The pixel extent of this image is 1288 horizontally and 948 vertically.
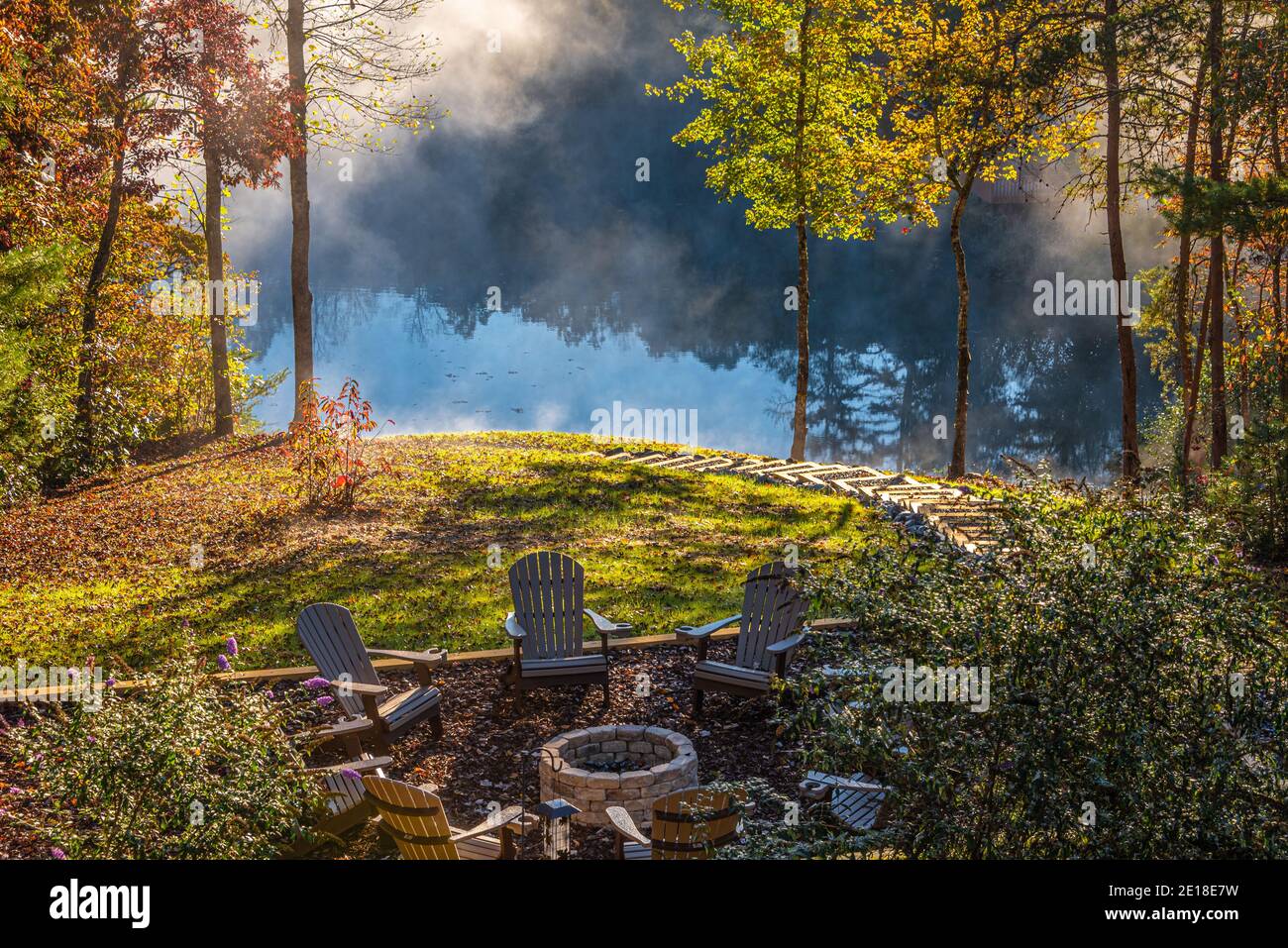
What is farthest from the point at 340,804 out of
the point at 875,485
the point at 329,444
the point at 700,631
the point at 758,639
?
the point at 875,485

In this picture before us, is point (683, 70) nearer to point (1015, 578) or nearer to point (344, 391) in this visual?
point (344, 391)

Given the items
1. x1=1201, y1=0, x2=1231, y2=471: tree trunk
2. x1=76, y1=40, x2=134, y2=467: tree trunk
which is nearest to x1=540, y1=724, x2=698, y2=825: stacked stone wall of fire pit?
x1=1201, y1=0, x2=1231, y2=471: tree trunk

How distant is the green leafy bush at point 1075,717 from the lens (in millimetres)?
3248

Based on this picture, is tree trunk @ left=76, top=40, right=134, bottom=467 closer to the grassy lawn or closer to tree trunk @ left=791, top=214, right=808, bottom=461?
the grassy lawn

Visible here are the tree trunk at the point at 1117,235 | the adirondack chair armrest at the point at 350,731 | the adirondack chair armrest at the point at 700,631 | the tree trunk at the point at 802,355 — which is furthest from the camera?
the tree trunk at the point at 802,355

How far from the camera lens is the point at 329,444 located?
37.3ft

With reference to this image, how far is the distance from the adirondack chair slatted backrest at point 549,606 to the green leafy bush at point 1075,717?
11.4 feet

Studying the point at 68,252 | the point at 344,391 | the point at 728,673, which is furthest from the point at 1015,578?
the point at 344,391

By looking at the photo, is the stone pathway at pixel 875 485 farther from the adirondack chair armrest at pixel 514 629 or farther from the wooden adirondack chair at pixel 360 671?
the wooden adirondack chair at pixel 360 671

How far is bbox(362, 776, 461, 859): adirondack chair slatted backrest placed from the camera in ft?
13.6

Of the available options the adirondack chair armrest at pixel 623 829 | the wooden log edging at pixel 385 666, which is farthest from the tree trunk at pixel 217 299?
the adirondack chair armrest at pixel 623 829

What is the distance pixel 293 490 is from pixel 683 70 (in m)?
54.2
